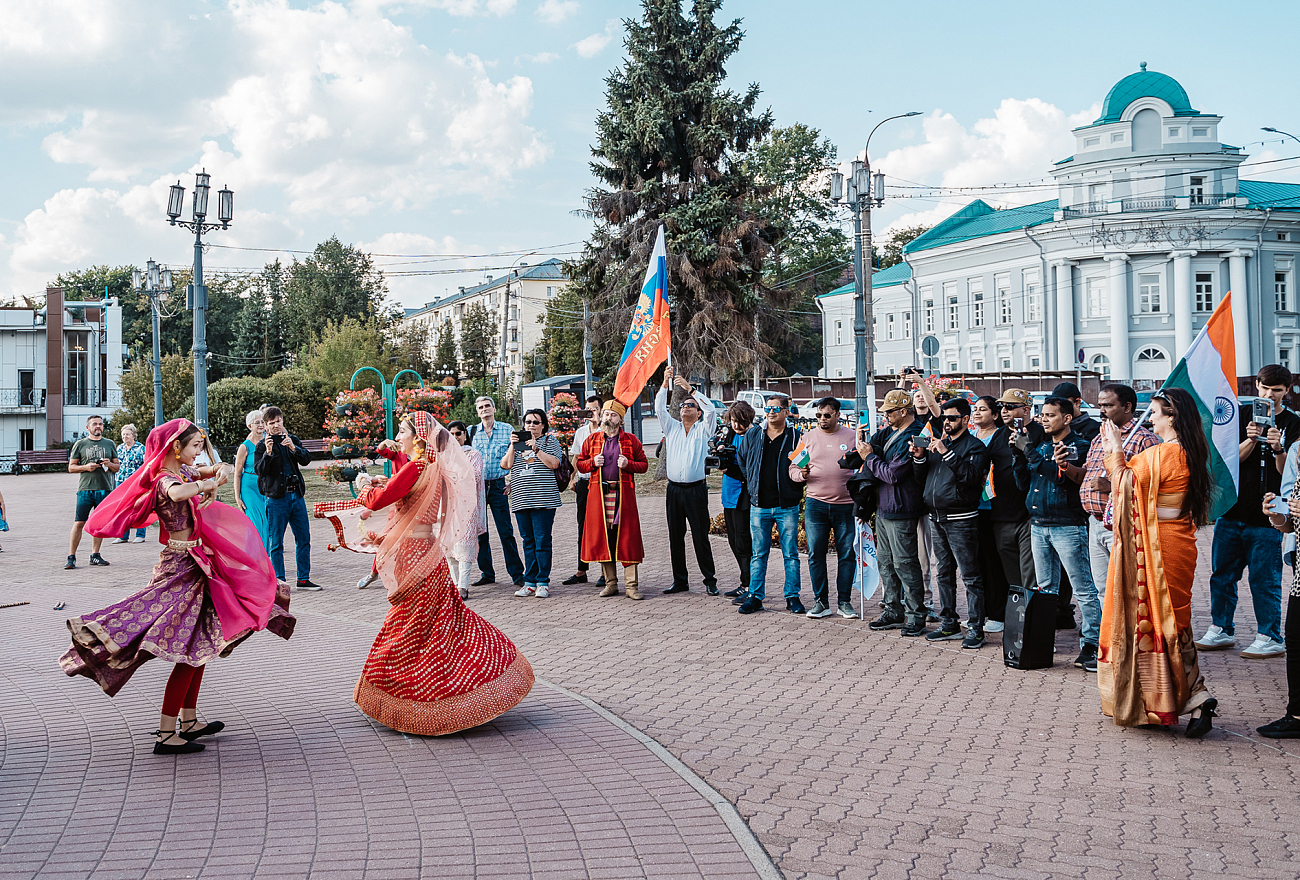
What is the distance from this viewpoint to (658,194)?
1172 inches

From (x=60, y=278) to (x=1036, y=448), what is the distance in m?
85.2

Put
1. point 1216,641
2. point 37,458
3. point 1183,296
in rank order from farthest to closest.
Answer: point 1183,296 → point 37,458 → point 1216,641

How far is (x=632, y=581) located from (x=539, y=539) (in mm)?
1121

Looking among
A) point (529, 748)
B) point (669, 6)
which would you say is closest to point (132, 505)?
point (529, 748)

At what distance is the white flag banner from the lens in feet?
31.7

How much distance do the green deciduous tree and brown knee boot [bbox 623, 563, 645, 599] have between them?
5654 cm

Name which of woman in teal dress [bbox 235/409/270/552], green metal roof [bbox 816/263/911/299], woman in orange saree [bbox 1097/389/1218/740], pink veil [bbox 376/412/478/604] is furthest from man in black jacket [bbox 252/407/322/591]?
green metal roof [bbox 816/263/911/299]

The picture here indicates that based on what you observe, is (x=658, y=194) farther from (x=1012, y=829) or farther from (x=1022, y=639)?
(x=1012, y=829)

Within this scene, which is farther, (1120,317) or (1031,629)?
(1120,317)

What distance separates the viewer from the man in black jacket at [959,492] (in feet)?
26.7

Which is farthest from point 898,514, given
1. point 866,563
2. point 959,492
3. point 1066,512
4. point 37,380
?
point 37,380

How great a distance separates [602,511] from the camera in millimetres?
11102

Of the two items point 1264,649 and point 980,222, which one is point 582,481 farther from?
point 980,222

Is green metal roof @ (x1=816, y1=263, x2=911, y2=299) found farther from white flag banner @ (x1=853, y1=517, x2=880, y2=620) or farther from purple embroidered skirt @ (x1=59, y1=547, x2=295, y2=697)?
purple embroidered skirt @ (x1=59, y1=547, x2=295, y2=697)
